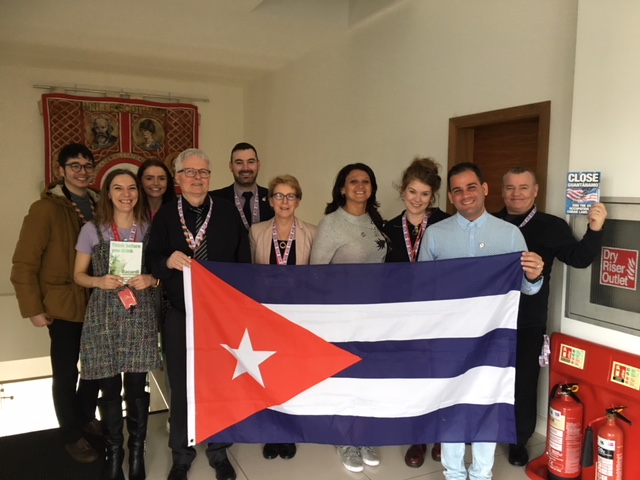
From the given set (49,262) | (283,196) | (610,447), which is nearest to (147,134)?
(49,262)

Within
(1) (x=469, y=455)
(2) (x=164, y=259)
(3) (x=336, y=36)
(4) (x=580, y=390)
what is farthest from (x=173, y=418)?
(3) (x=336, y=36)

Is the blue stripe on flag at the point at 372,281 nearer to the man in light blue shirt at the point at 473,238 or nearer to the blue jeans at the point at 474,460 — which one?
the man in light blue shirt at the point at 473,238

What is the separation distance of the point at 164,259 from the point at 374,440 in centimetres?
122

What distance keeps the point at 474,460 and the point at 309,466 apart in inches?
33.0

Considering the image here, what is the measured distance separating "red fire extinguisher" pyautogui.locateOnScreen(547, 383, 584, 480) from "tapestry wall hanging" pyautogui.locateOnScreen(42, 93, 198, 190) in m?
5.97

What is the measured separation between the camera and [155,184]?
279cm

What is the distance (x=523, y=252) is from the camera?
2102 millimetres

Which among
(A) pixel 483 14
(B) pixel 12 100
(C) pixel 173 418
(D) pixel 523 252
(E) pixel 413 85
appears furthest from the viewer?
(B) pixel 12 100

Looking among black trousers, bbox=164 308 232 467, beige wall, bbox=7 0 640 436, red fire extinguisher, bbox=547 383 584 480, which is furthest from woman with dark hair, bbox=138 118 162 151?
red fire extinguisher, bbox=547 383 584 480

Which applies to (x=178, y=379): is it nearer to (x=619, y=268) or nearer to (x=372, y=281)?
(x=372, y=281)

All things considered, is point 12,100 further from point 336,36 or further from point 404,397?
point 404,397

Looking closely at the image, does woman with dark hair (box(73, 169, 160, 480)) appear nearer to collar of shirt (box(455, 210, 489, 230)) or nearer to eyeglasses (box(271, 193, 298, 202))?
eyeglasses (box(271, 193, 298, 202))

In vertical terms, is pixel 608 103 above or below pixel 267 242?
above

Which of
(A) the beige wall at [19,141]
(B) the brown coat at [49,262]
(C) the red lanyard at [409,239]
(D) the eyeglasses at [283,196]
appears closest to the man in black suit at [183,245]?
(D) the eyeglasses at [283,196]
